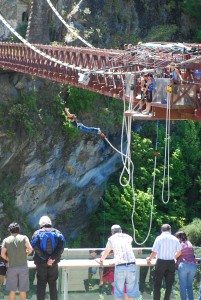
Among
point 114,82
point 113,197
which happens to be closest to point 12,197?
point 113,197

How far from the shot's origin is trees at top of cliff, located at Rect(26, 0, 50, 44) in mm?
32969

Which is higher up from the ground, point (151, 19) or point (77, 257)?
point (151, 19)

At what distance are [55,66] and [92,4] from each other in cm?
1148

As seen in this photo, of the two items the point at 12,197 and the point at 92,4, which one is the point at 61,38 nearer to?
the point at 92,4

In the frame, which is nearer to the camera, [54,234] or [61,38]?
[54,234]

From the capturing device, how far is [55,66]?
24297mm

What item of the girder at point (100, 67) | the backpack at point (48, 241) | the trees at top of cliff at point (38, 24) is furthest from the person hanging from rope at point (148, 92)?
the trees at top of cliff at point (38, 24)

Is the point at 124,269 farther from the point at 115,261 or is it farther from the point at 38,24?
the point at 38,24

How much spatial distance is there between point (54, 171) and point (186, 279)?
1991 cm

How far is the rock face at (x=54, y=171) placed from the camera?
31.8 metres

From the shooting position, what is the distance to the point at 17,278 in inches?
494

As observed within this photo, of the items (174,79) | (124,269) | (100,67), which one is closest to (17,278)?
(124,269)

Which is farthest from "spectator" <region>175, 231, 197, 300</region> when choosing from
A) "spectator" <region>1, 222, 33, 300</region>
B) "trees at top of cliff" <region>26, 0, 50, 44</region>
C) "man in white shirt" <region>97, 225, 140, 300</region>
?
"trees at top of cliff" <region>26, 0, 50, 44</region>

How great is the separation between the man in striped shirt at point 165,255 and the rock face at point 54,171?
18915mm
